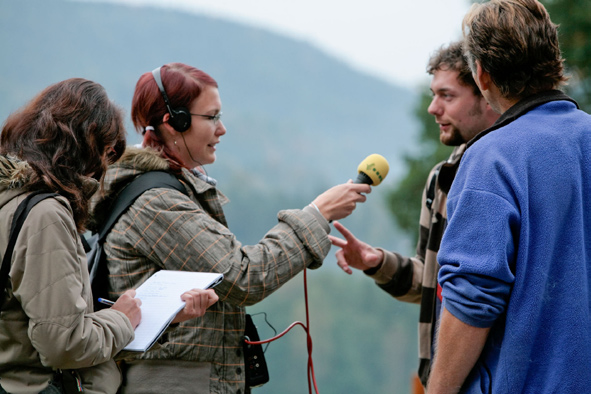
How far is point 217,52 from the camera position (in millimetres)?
42156

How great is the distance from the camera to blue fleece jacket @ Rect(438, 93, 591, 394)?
1586 millimetres

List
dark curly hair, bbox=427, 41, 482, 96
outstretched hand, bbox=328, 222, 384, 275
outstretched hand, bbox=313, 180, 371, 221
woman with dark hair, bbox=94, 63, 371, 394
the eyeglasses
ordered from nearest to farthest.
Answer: woman with dark hair, bbox=94, 63, 371, 394 < outstretched hand, bbox=313, 180, 371, 221 < the eyeglasses < dark curly hair, bbox=427, 41, 482, 96 < outstretched hand, bbox=328, 222, 384, 275

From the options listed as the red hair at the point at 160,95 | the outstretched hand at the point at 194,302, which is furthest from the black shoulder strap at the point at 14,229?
the red hair at the point at 160,95

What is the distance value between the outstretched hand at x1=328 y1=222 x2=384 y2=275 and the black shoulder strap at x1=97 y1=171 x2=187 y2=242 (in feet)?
3.29

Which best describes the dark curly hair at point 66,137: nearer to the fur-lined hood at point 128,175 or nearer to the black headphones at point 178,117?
the fur-lined hood at point 128,175

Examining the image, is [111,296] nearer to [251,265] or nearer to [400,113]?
[251,265]

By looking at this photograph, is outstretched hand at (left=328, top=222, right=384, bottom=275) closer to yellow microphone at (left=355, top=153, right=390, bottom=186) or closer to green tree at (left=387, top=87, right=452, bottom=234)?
yellow microphone at (left=355, top=153, right=390, bottom=186)

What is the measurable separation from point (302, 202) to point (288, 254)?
16131 mm

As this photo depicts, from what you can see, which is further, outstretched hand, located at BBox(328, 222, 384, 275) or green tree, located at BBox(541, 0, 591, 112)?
green tree, located at BBox(541, 0, 591, 112)

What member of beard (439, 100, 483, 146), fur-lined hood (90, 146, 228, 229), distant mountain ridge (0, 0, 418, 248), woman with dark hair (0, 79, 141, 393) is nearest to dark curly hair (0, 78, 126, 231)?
woman with dark hair (0, 79, 141, 393)

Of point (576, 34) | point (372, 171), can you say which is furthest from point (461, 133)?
Answer: point (576, 34)

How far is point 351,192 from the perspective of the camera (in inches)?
108

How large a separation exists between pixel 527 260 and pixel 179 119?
159 cm

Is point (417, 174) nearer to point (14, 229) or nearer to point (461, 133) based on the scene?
point (461, 133)
